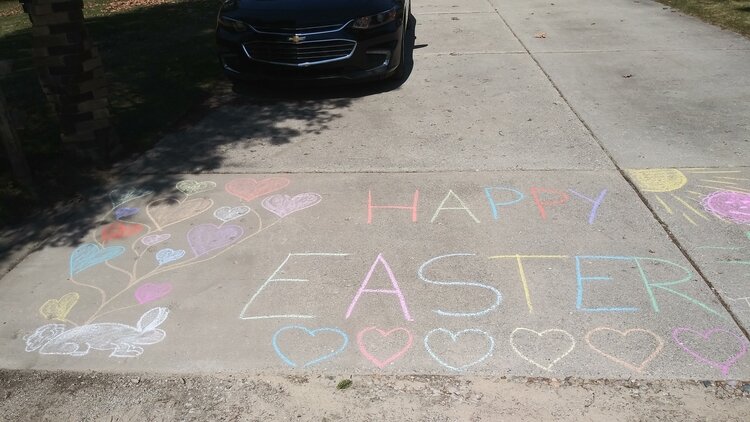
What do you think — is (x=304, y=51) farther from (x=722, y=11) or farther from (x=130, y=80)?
(x=722, y=11)

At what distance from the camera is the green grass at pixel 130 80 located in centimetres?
512

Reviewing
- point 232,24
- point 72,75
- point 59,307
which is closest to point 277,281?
point 59,307

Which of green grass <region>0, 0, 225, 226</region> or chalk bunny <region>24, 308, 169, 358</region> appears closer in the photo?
chalk bunny <region>24, 308, 169, 358</region>

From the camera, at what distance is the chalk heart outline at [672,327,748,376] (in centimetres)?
282

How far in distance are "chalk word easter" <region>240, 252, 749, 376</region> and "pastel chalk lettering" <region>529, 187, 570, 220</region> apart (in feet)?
2.14

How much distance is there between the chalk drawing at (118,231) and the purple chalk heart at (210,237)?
1.37 feet

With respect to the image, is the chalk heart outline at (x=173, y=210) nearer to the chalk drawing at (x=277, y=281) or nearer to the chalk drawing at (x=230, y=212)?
the chalk drawing at (x=230, y=212)

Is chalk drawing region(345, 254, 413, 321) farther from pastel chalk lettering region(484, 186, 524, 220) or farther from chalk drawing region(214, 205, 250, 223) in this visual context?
chalk drawing region(214, 205, 250, 223)

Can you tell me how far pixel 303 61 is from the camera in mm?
6293

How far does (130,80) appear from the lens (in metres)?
7.37

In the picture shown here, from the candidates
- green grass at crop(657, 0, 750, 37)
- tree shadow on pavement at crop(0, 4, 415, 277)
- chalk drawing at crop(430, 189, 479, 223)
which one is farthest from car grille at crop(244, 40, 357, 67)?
green grass at crop(657, 0, 750, 37)

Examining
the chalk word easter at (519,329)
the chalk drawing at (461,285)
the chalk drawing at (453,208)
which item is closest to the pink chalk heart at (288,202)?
the chalk word easter at (519,329)

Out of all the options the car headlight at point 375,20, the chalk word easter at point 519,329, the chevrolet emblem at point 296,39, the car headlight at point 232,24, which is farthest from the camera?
the car headlight at point 232,24

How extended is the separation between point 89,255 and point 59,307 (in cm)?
58
